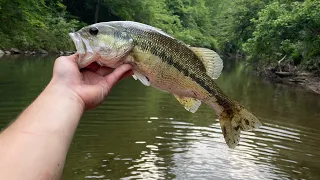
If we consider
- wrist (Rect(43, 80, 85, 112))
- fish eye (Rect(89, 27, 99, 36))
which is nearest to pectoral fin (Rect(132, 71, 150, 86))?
fish eye (Rect(89, 27, 99, 36))

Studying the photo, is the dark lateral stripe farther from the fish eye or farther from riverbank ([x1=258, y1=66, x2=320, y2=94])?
riverbank ([x1=258, y1=66, x2=320, y2=94])

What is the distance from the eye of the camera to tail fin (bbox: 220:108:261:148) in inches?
116

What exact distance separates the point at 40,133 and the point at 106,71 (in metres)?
0.98

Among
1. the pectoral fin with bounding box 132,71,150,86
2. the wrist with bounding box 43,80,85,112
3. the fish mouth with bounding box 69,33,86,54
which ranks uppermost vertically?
the fish mouth with bounding box 69,33,86,54

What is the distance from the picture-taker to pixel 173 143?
10.1 metres

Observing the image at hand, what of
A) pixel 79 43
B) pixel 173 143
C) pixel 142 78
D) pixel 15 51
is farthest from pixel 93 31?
pixel 15 51

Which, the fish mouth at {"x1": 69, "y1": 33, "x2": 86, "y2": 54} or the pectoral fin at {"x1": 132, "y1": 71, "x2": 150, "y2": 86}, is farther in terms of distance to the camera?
the pectoral fin at {"x1": 132, "y1": 71, "x2": 150, "y2": 86}

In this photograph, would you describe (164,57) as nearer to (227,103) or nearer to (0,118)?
(227,103)

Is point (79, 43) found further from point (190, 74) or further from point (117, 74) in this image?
point (190, 74)

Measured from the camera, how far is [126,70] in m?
2.67

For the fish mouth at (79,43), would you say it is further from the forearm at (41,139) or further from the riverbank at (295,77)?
the riverbank at (295,77)

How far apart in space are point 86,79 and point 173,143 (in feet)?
25.0

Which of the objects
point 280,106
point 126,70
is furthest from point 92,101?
point 280,106

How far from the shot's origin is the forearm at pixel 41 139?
175 cm
